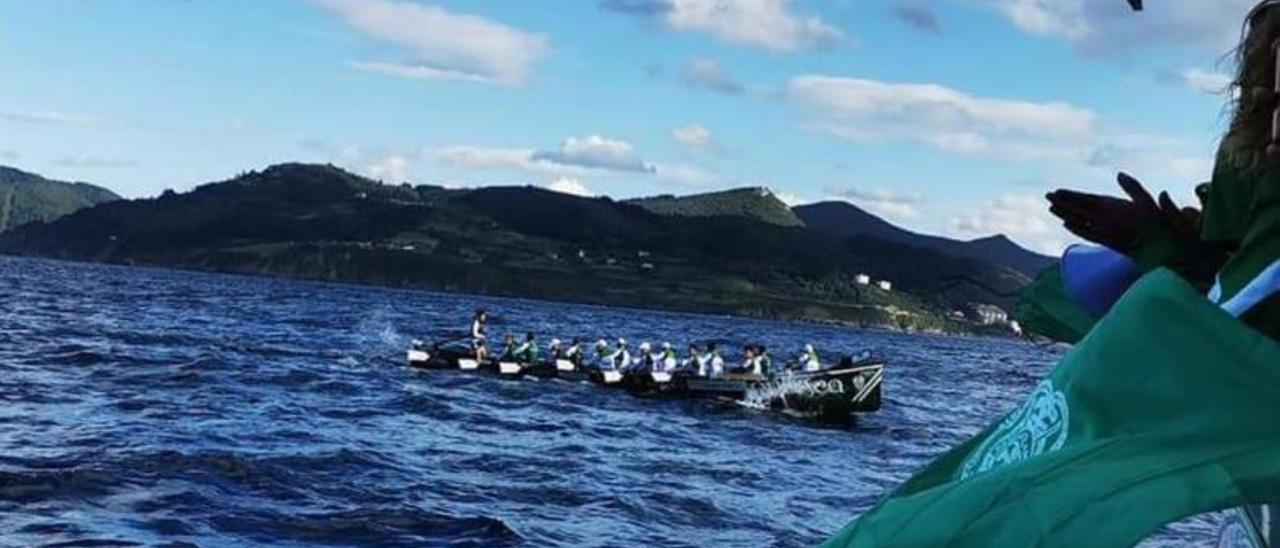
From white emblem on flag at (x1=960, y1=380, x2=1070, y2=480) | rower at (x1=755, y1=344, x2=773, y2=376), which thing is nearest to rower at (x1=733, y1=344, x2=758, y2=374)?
rower at (x1=755, y1=344, x2=773, y2=376)

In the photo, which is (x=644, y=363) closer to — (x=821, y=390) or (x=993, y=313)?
(x=821, y=390)

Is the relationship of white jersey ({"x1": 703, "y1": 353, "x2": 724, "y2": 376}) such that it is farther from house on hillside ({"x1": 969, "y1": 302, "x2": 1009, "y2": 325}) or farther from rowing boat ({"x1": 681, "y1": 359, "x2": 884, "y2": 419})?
house on hillside ({"x1": 969, "y1": 302, "x2": 1009, "y2": 325})

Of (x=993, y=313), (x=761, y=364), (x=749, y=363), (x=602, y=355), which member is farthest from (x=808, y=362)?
(x=993, y=313)

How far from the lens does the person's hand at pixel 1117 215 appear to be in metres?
2.63

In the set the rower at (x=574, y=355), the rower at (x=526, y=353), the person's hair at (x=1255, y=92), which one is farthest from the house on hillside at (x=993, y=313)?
the rower at (x=526, y=353)

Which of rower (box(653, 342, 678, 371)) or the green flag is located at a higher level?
the green flag

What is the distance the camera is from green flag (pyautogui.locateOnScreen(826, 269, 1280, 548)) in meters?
1.76

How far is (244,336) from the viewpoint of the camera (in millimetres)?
59594

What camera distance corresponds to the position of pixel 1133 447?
186 cm

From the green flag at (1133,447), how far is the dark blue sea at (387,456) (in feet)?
40.0

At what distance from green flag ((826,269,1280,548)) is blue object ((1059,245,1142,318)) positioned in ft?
2.21

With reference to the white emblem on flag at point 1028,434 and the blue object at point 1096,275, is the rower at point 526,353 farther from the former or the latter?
the white emblem on flag at point 1028,434

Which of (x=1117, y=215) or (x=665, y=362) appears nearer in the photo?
(x=1117, y=215)

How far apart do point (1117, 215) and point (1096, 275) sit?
0.12 metres
